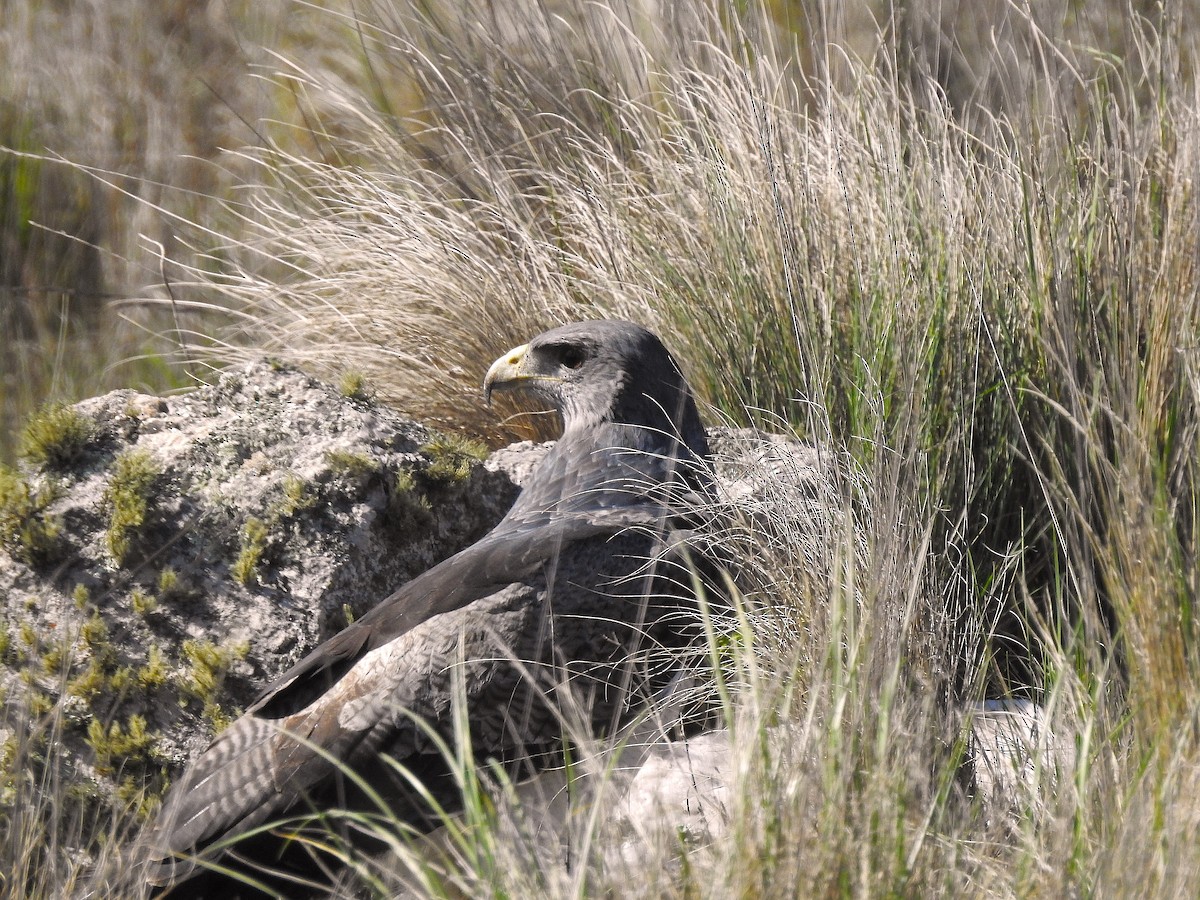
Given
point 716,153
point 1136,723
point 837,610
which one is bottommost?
point 1136,723

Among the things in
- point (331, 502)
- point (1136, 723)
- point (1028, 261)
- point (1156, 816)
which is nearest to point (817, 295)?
point (1028, 261)

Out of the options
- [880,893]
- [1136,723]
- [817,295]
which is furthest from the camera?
[817,295]

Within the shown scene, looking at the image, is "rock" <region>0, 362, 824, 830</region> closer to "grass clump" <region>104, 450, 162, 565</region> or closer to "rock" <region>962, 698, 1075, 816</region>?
"grass clump" <region>104, 450, 162, 565</region>

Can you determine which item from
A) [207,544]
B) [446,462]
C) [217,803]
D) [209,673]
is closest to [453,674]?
[217,803]

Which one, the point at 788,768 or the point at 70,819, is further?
the point at 70,819

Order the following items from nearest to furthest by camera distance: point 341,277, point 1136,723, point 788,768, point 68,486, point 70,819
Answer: point 788,768 < point 1136,723 < point 70,819 < point 68,486 < point 341,277

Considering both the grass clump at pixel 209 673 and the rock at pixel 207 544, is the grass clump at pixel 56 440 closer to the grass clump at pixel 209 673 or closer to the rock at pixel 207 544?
the rock at pixel 207 544

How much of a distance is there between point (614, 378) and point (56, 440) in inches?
62.0

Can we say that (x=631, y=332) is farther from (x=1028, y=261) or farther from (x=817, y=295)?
(x=1028, y=261)

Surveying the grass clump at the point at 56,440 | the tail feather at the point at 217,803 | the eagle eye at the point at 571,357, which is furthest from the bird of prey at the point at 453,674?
the grass clump at the point at 56,440

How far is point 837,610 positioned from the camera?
235cm

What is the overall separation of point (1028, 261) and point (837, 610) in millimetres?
1876

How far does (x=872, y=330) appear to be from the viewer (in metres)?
3.91

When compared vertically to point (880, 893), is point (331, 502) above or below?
above
